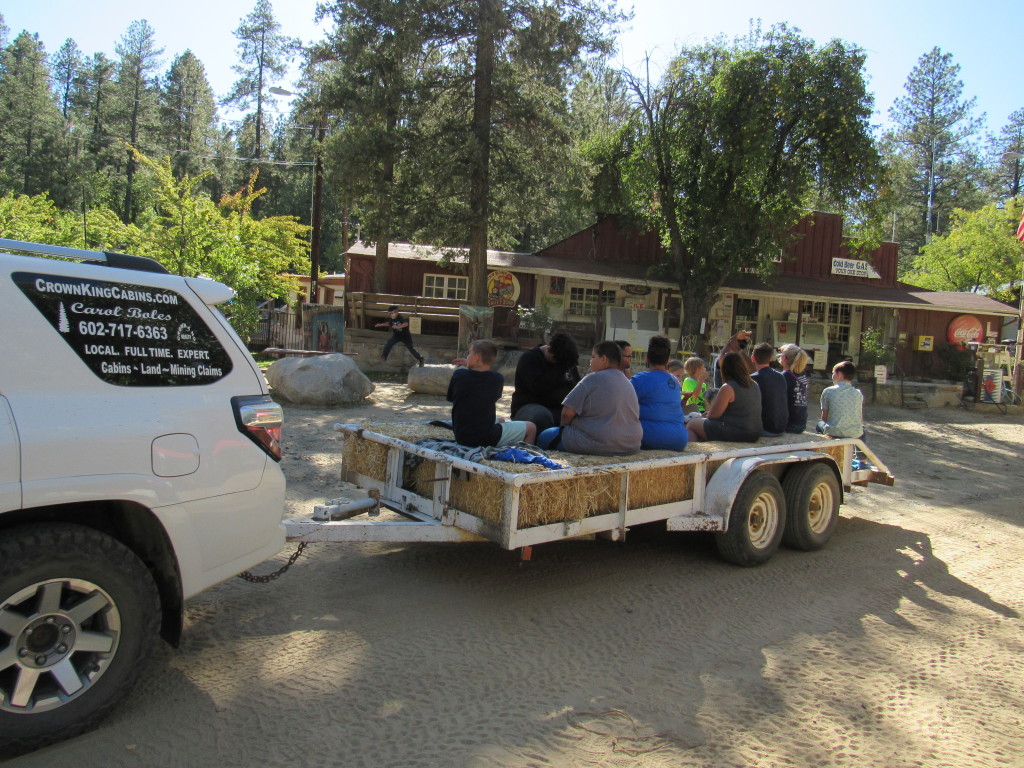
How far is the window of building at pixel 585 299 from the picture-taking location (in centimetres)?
2506

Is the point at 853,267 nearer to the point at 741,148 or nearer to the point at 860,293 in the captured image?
the point at 860,293

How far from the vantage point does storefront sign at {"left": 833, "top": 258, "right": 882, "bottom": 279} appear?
27469 millimetres

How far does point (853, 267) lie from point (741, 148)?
1044 centimetres

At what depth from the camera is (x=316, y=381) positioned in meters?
11.8

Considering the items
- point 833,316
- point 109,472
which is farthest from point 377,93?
point 833,316

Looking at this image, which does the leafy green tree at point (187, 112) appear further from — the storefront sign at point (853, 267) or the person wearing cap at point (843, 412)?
the person wearing cap at point (843, 412)

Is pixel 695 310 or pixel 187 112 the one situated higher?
pixel 187 112

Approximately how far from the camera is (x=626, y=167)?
22344 mm

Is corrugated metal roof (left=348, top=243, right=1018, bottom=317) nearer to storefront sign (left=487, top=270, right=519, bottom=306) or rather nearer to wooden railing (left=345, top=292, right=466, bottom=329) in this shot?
storefront sign (left=487, top=270, right=519, bottom=306)

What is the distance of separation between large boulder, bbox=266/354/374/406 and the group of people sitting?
19.7ft

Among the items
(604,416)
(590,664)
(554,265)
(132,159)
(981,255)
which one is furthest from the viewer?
(132,159)

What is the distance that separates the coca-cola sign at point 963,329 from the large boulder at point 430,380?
75.6ft

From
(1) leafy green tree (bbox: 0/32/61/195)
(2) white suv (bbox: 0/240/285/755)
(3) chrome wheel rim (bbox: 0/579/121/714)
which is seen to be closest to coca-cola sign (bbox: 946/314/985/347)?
(2) white suv (bbox: 0/240/285/755)

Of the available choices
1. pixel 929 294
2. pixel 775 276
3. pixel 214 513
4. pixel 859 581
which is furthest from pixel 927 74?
pixel 214 513
